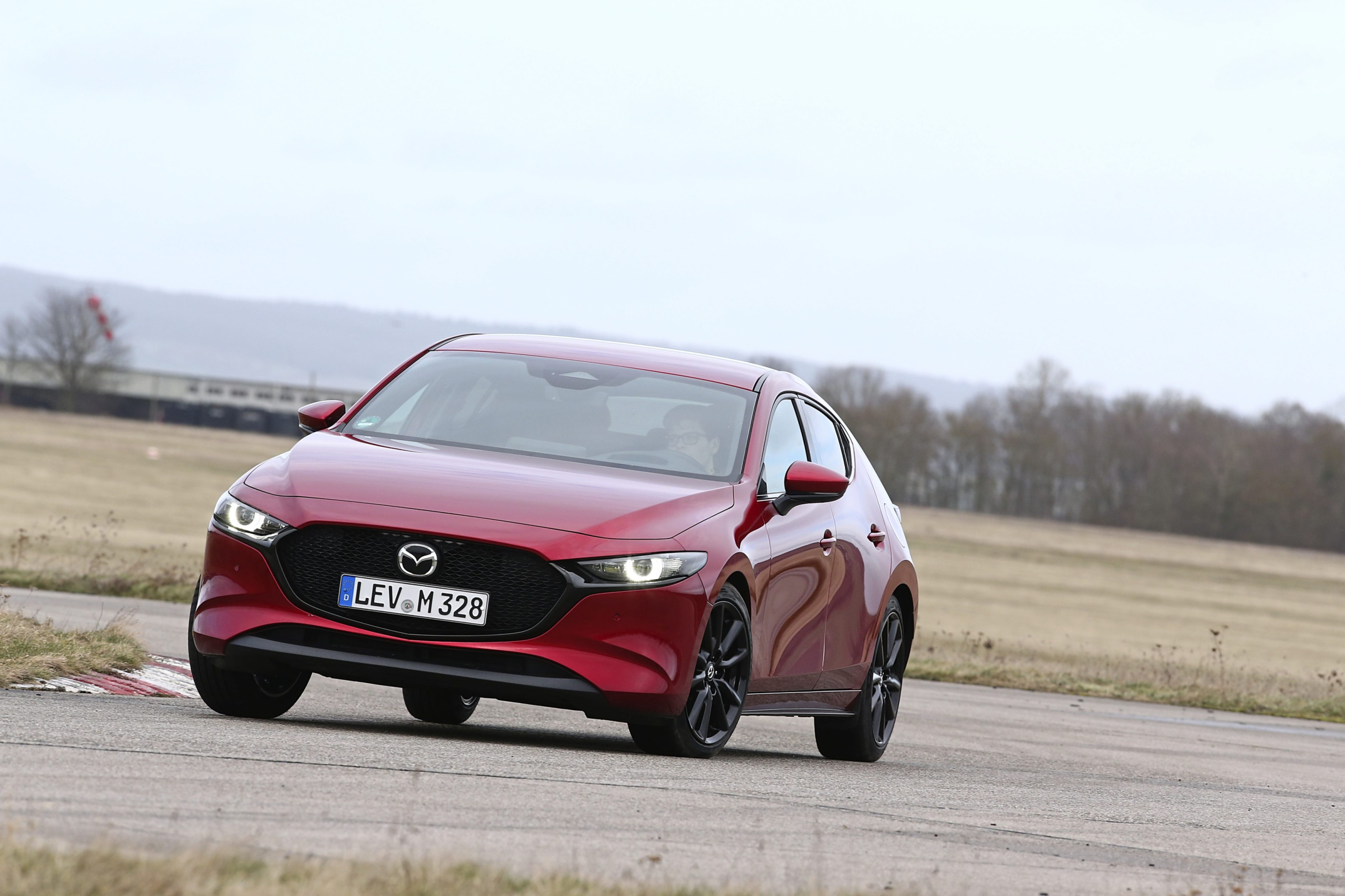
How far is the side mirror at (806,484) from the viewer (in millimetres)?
8250

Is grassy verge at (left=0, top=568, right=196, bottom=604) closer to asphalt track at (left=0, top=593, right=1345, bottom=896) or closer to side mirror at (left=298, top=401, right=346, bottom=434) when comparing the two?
asphalt track at (left=0, top=593, right=1345, bottom=896)

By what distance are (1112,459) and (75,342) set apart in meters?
84.6

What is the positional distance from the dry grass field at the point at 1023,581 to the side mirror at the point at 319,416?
34.9 ft

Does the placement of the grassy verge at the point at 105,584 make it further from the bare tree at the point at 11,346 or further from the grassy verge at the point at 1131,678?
the bare tree at the point at 11,346

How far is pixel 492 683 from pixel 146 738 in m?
1.26

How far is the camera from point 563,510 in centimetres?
728

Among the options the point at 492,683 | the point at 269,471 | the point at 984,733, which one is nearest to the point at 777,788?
the point at 492,683

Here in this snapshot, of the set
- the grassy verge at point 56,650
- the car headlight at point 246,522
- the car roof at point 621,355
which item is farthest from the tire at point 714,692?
the grassy verge at point 56,650

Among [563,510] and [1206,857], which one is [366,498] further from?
[1206,857]

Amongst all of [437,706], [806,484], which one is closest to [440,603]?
[806,484]

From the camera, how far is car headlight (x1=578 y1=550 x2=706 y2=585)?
23.5 ft

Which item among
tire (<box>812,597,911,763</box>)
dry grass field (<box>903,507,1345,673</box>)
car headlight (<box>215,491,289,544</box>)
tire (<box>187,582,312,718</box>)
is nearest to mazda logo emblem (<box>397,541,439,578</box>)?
car headlight (<box>215,491,289,544</box>)

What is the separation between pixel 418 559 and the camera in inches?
280

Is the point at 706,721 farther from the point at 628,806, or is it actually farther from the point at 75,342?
the point at 75,342
